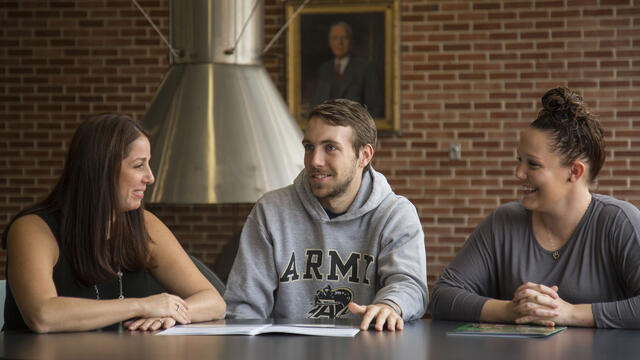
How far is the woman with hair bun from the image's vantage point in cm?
217

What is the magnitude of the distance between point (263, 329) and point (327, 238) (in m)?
0.59

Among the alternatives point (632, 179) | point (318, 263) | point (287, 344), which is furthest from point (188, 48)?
point (632, 179)

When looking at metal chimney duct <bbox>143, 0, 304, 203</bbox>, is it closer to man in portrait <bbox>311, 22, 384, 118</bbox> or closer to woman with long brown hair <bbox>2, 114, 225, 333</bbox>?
woman with long brown hair <bbox>2, 114, 225, 333</bbox>

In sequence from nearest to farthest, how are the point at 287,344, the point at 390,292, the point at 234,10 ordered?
the point at 287,344
the point at 390,292
the point at 234,10

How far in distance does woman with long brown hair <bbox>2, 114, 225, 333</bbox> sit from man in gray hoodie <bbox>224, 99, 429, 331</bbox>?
8.1 inches

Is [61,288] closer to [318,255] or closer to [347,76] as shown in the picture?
[318,255]

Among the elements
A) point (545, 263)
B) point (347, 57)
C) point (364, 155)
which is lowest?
point (545, 263)

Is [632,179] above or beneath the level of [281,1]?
beneath

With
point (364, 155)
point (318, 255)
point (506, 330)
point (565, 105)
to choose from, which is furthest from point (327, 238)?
point (565, 105)

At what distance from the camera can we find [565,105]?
222cm

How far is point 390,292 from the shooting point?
2148 millimetres

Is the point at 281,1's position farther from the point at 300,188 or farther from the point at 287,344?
the point at 287,344

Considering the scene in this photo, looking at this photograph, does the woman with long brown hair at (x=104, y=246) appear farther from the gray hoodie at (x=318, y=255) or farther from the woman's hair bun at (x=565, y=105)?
the woman's hair bun at (x=565, y=105)

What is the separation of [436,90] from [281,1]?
111 cm
